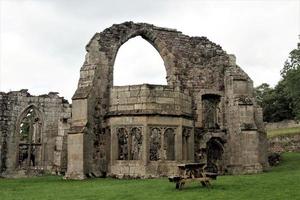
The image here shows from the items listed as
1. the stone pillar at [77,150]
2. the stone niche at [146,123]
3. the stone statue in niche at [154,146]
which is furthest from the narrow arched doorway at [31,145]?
the stone niche at [146,123]

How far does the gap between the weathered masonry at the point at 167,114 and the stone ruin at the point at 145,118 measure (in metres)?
0.05

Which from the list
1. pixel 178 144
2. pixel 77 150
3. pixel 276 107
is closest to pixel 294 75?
pixel 178 144

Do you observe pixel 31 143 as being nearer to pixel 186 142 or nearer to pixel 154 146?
pixel 154 146

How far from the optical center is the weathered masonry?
23.7m

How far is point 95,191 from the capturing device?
1636cm

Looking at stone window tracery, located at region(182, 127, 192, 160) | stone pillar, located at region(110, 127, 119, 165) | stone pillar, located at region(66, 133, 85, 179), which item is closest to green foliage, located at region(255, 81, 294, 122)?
stone window tracery, located at region(182, 127, 192, 160)

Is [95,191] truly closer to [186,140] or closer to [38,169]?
[186,140]

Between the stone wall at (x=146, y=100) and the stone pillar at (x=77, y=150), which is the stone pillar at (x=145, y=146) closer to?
the stone wall at (x=146, y=100)

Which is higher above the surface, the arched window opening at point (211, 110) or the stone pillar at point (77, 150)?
the arched window opening at point (211, 110)

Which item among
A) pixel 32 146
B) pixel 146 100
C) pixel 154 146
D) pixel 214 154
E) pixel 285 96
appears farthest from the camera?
pixel 285 96

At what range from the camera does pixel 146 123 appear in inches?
925

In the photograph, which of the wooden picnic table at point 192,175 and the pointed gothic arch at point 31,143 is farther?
the pointed gothic arch at point 31,143

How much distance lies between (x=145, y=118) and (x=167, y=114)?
1.12 m

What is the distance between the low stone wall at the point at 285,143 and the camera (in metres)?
44.1
